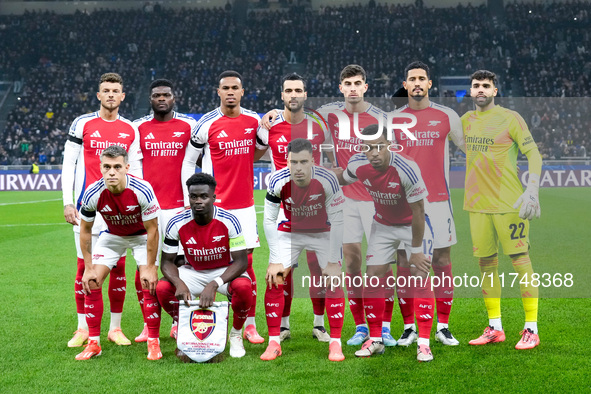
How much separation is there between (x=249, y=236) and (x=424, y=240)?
1.59 m

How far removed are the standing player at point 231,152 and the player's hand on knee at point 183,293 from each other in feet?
2.53

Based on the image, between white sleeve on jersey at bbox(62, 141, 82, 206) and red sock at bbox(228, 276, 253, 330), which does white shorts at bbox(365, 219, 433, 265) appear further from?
white sleeve on jersey at bbox(62, 141, 82, 206)

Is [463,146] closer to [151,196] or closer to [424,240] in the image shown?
[424,240]

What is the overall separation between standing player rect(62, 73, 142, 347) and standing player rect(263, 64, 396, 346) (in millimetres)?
1825

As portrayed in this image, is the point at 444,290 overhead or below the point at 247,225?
below

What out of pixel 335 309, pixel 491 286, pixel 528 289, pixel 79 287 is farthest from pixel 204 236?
pixel 528 289

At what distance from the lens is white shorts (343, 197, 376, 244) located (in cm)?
564

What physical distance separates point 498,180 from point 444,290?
1.04m

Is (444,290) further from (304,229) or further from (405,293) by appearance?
(304,229)

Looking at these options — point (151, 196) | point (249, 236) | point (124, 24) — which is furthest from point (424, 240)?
point (124, 24)

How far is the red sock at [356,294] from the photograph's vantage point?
223 inches

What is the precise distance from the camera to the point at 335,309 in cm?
530

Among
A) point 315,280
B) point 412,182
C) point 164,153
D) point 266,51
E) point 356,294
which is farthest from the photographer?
point 266,51

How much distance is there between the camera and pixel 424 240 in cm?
541
